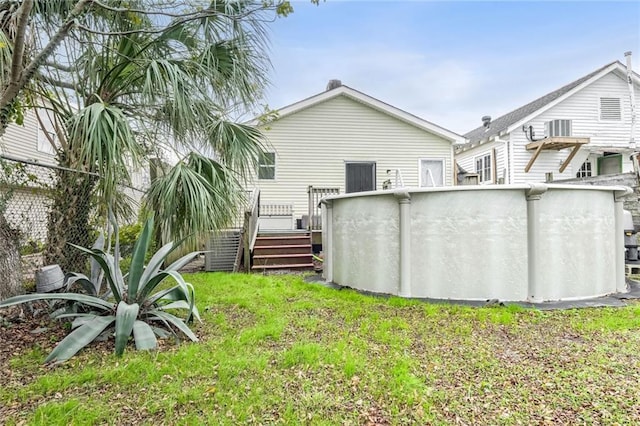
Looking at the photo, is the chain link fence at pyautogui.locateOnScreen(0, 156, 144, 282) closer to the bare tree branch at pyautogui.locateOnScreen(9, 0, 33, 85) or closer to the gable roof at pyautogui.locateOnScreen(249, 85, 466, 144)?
the bare tree branch at pyautogui.locateOnScreen(9, 0, 33, 85)

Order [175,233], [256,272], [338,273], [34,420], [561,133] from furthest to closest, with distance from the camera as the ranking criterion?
[561,133] → [256,272] → [338,273] → [175,233] → [34,420]

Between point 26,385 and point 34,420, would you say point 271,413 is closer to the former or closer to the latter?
point 34,420

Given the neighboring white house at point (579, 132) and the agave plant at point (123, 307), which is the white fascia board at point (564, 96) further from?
the agave plant at point (123, 307)

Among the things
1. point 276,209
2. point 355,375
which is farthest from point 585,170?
point 355,375

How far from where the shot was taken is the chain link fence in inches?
180

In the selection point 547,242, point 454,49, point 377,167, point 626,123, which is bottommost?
point 547,242

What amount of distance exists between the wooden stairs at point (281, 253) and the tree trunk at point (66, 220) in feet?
12.8

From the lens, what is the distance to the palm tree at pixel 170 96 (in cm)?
426

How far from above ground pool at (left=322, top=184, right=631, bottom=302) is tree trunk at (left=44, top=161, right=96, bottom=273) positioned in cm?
425

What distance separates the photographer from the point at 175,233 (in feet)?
14.5

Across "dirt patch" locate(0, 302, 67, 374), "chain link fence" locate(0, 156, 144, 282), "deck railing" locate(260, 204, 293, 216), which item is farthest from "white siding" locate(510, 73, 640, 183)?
"dirt patch" locate(0, 302, 67, 374)

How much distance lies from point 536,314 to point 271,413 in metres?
3.72

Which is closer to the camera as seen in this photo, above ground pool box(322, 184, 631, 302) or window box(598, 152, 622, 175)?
above ground pool box(322, 184, 631, 302)

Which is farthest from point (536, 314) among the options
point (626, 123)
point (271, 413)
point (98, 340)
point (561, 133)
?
point (626, 123)
